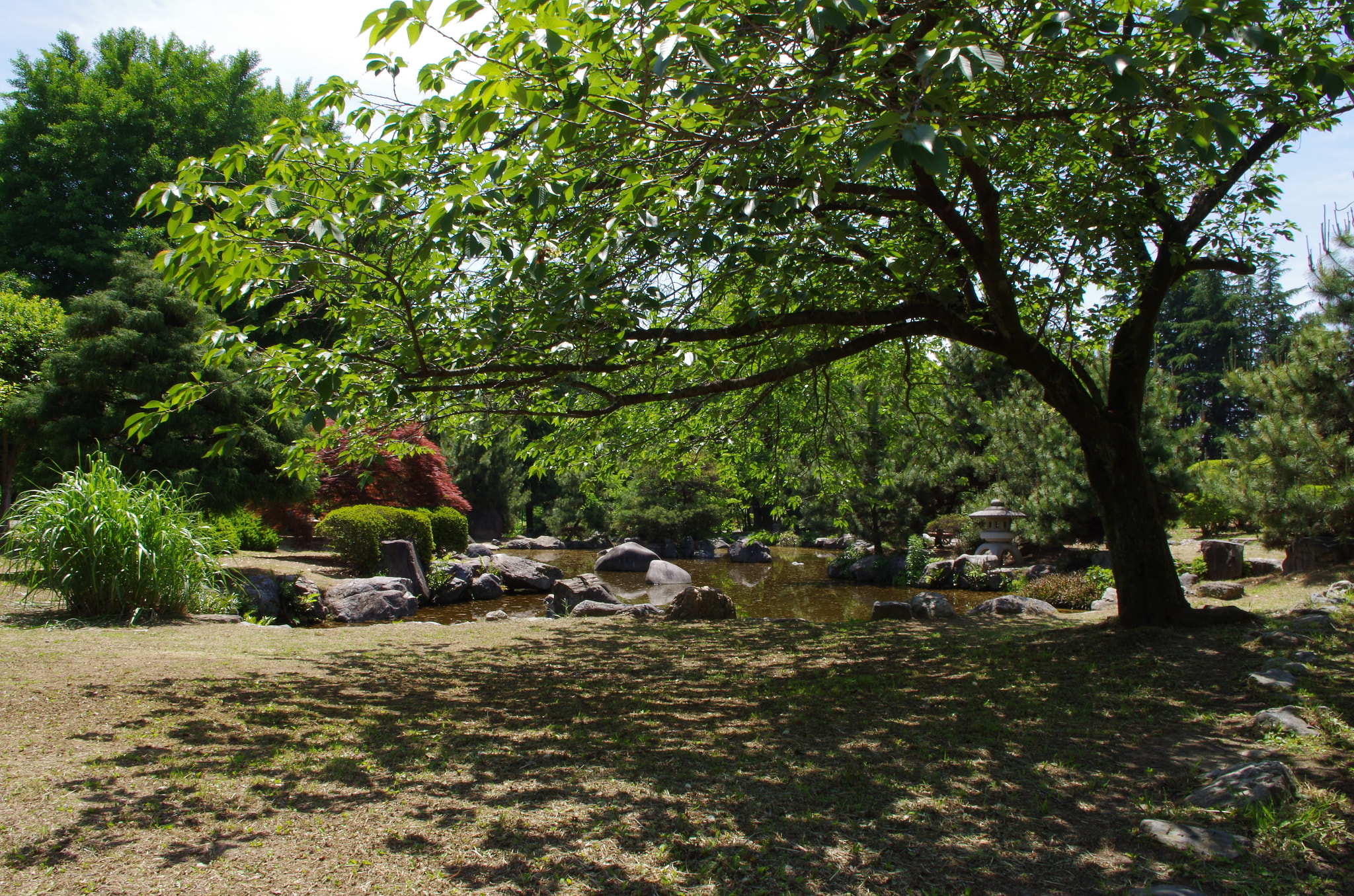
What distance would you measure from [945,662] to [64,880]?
5299mm

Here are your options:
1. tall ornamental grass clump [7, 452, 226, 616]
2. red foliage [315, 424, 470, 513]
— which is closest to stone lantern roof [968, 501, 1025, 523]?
red foliage [315, 424, 470, 513]

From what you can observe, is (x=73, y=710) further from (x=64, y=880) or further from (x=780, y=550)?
(x=780, y=550)

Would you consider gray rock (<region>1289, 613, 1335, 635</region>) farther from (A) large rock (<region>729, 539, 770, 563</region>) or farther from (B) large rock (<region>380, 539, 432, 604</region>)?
(A) large rock (<region>729, 539, 770, 563</region>)

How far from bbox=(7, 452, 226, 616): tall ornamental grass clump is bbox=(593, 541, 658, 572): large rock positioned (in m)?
13.6

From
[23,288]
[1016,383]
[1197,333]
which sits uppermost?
[1197,333]

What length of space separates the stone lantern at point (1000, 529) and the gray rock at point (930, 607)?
5260 mm

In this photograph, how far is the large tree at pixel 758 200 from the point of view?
315cm

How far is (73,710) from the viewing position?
3.91 meters

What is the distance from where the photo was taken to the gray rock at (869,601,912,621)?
9430 millimetres

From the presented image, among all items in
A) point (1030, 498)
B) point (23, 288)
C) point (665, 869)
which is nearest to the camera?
point (665, 869)

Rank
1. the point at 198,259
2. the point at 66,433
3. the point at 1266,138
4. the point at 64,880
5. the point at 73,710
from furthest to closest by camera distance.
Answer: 1. the point at 66,433
2. the point at 1266,138
3. the point at 73,710
4. the point at 198,259
5. the point at 64,880

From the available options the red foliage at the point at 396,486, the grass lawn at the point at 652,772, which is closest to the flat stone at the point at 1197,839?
the grass lawn at the point at 652,772

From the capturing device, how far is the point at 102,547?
688 cm

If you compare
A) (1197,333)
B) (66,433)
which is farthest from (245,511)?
(1197,333)
